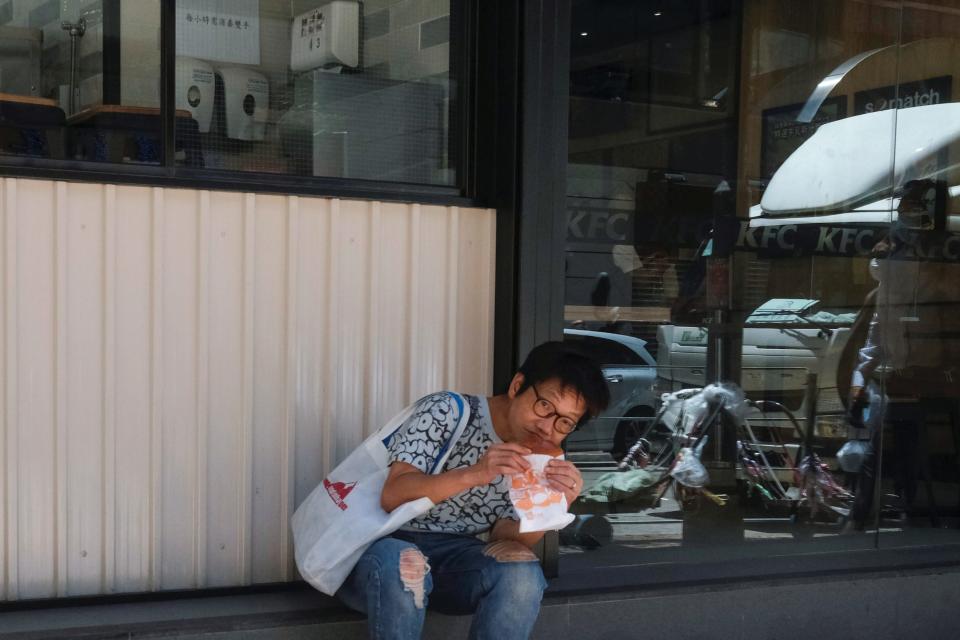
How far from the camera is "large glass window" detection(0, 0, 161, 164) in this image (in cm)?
344

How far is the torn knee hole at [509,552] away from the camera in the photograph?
320 centimetres

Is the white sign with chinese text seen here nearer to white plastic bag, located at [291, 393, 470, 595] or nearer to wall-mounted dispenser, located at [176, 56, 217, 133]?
wall-mounted dispenser, located at [176, 56, 217, 133]

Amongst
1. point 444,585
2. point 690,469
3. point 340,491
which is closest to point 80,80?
point 340,491

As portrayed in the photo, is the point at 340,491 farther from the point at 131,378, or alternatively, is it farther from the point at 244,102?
the point at 244,102

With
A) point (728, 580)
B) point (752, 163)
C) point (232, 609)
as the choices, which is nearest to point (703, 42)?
point (752, 163)

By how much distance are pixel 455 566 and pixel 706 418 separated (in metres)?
1.80

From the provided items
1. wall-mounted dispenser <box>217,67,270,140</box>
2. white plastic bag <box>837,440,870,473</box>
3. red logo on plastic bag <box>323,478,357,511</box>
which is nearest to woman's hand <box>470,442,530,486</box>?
red logo on plastic bag <box>323,478,357,511</box>

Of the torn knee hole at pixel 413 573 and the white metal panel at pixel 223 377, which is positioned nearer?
the torn knee hole at pixel 413 573

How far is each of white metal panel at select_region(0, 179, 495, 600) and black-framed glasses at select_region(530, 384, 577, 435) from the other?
0.89 m

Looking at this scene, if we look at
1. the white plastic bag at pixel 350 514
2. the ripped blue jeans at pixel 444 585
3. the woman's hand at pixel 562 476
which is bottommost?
the ripped blue jeans at pixel 444 585

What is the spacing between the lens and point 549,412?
10.2 feet

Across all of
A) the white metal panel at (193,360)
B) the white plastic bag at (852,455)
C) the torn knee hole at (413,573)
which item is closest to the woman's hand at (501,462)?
the torn knee hole at (413,573)

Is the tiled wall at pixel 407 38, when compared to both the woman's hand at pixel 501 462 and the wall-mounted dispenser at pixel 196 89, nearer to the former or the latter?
the wall-mounted dispenser at pixel 196 89

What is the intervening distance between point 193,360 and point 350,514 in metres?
0.79
